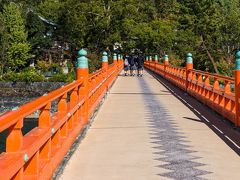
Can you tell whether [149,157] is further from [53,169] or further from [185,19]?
[185,19]

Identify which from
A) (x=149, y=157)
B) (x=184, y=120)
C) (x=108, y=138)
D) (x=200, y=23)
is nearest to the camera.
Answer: (x=149, y=157)

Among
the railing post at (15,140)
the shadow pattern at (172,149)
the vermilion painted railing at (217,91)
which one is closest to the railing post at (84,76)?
the shadow pattern at (172,149)

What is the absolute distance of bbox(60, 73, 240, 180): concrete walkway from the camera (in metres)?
6.98

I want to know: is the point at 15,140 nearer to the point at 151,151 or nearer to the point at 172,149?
the point at 151,151

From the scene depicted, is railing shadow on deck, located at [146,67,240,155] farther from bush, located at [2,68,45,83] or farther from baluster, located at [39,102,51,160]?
bush, located at [2,68,45,83]

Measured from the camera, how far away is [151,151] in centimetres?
860

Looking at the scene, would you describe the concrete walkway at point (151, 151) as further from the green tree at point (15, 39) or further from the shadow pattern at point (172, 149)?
the green tree at point (15, 39)

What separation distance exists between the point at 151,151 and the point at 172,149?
1.26 ft

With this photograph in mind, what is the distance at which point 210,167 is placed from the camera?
290 inches

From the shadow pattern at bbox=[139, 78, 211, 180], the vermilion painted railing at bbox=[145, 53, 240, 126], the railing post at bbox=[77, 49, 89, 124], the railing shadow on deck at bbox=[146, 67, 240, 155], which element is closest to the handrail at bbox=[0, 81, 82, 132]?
the shadow pattern at bbox=[139, 78, 211, 180]

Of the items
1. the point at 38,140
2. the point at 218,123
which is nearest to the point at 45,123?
the point at 38,140

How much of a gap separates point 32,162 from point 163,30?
266 feet

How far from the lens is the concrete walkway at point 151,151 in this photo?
698 centimetres

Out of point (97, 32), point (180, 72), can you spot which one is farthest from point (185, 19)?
point (180, 72)
